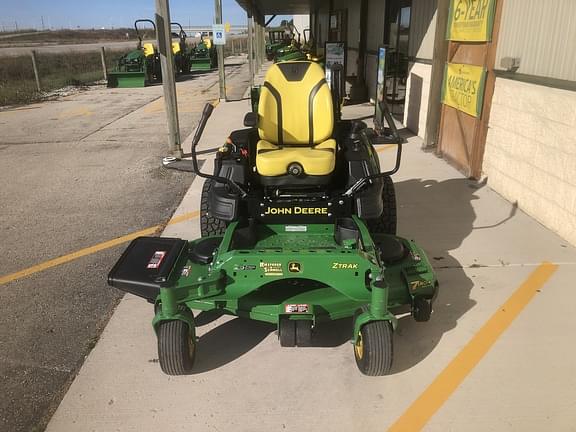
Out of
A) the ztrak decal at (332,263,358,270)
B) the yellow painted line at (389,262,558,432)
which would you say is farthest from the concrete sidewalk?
the ztrak decal at (332,263,358,270)

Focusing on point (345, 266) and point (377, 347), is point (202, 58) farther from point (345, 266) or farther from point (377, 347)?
point (377, 347)

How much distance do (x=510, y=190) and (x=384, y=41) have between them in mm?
6390

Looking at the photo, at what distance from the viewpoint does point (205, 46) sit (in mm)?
25156

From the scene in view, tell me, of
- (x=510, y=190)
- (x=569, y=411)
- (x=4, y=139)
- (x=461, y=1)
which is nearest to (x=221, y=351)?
(x=569, y=411)

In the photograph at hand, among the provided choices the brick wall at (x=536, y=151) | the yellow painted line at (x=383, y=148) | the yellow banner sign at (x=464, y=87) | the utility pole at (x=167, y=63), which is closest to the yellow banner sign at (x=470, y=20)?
the yellow banner sign at (x=464, y=87)

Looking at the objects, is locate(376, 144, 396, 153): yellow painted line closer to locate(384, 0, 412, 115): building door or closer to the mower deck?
locate(384, 0, 412, 115): building door

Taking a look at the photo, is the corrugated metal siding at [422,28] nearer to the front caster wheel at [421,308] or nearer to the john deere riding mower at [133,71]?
the front caster wheel at [421,308]

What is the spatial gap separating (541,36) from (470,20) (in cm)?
158

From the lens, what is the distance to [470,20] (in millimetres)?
6039

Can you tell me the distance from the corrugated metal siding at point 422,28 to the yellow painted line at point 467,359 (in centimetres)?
510

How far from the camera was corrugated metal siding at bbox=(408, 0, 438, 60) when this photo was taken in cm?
775

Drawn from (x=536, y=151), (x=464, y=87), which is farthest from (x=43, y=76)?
(x=536, y=151)

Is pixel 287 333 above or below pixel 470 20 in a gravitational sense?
below

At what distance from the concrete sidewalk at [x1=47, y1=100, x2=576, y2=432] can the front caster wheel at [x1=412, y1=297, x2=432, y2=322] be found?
18 centimetres
